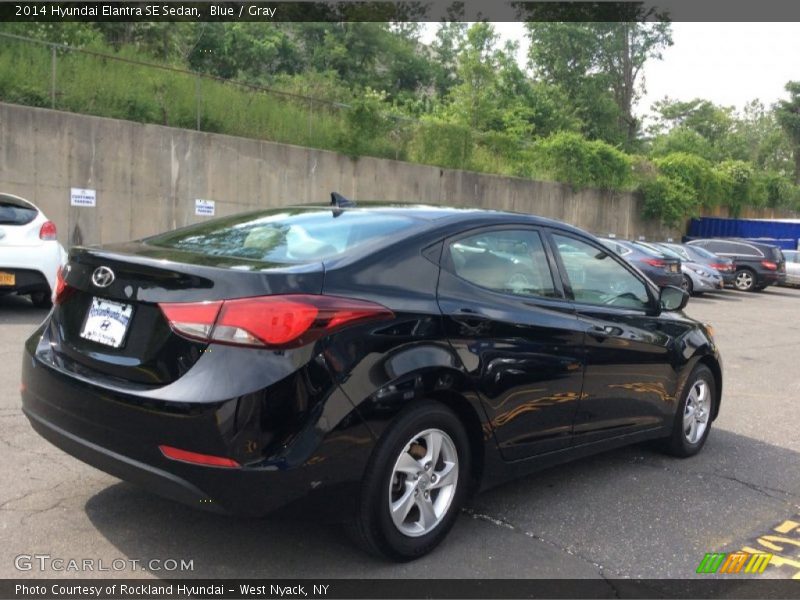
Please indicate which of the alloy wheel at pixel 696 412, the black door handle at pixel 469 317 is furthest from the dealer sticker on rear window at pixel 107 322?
the alloy wheel at pixel 696 412

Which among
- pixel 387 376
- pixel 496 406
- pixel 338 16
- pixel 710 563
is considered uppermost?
pixel 338 16

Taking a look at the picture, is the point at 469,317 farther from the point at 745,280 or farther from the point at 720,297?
the point at 745,280

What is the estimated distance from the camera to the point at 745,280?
2436 cm

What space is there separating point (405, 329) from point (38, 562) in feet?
5.89

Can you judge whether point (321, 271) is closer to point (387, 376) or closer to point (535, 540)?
point (387, 376)

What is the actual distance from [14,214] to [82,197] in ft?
22.9

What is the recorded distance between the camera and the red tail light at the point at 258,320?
10.2 ft

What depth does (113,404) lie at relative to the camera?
3.27 meters

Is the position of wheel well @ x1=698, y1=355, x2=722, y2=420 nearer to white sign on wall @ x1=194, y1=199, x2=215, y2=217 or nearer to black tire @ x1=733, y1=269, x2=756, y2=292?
white sign on wall @ x1=194, y1=199, x2=215, y2=217

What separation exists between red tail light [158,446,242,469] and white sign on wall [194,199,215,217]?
1556cm

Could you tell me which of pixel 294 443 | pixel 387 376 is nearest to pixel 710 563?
pixel 387 376

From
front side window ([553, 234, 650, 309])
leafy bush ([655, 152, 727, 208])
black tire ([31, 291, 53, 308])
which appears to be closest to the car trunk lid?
front side window ([553, 234, 650, 309])

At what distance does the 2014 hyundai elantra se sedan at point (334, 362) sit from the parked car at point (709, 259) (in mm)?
19009

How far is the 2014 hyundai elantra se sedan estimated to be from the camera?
122 inches
